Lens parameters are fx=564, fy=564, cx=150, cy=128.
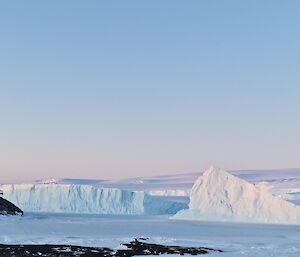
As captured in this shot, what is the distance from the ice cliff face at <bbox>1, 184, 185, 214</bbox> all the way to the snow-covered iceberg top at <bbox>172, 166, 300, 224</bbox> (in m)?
62.6

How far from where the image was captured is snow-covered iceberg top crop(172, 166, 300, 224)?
3954 inches

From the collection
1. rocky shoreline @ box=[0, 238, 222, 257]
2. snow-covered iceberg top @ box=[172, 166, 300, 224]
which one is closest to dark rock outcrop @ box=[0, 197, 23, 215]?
snow-covered iceberg top @ box=[172, 166, 300, 224]

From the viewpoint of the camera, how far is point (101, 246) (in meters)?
42.9

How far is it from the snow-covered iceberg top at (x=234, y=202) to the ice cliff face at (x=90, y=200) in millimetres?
62622

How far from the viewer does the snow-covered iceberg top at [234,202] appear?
100438 mm

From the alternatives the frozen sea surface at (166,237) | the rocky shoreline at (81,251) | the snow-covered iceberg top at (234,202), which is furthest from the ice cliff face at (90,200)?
the rocky shoreline at (81,251)

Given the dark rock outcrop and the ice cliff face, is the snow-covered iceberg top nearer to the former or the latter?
the dark rock outcrop

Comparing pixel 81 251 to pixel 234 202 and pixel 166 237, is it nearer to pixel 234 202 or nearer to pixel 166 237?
pixel 166 237

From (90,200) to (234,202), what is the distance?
76.4 metres

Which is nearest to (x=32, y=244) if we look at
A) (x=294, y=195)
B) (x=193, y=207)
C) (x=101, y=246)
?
(x=101, y=246)

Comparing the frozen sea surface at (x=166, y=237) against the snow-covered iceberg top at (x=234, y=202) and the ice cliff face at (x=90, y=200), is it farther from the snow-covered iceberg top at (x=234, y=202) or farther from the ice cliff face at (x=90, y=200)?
the ice cliff face at (x=90, y=200)

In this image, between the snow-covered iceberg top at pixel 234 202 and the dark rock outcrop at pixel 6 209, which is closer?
the dark rock outcrop at pixel 6 209

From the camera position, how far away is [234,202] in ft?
349

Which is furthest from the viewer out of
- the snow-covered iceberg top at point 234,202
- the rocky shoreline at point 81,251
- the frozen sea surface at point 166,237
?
the snow-covered iceberg top at point 234,202
